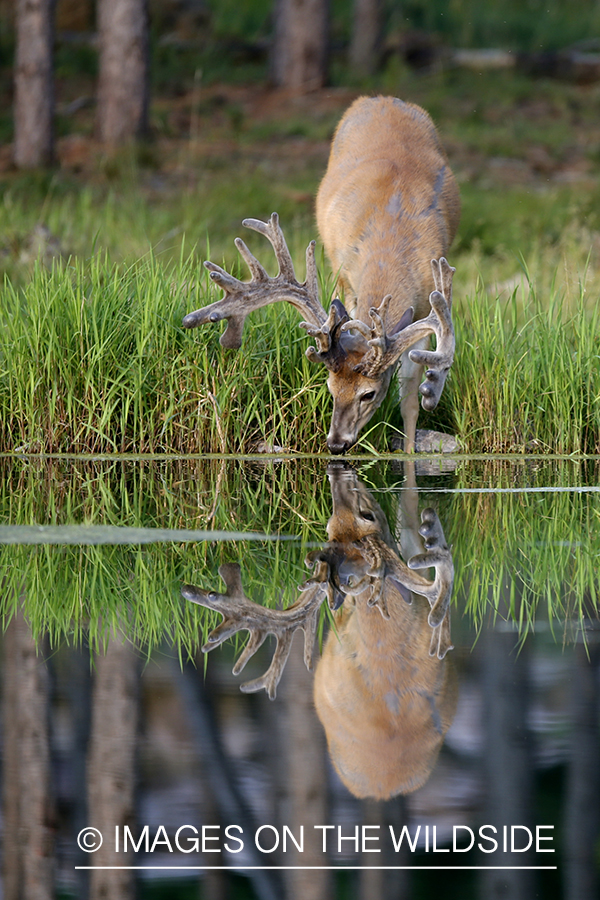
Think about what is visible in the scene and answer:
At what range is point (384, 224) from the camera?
754 centimetres

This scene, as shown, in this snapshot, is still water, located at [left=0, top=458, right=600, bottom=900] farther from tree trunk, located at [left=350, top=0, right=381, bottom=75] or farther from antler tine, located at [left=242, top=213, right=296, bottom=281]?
tree trunk, located at [left=350, top=0, right=381, bottom=75]

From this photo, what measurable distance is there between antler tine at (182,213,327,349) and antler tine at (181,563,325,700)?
312 centimetres

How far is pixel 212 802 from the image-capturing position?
2.33m

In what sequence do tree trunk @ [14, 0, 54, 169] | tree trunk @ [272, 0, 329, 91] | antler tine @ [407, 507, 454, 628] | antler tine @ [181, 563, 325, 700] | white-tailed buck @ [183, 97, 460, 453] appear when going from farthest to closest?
1. tree trunk @ [272, 0, 329, 91]
2. tree trunk @ [14, 0, 54, 169]
3. white-tailed buck @ [183, 97, 460, 453]
4. antler tine @ [407, 507, 454, 628]
5. antler tine @ [181, 563, 325, 700]

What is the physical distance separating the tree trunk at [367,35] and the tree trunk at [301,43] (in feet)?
5.91

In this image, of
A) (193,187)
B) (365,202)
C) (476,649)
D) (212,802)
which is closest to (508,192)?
(193,187)

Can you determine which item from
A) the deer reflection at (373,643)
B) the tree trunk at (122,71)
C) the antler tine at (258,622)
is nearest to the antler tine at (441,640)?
the deer reflection at (373,643)

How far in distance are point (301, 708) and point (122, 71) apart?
1502 cm

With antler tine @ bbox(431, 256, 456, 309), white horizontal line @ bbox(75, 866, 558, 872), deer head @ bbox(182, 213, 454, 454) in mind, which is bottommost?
deer head @ bbox(182, 213, 454, 454)

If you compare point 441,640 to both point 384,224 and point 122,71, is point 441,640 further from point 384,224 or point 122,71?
point 122,71

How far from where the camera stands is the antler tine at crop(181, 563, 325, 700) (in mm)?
3099

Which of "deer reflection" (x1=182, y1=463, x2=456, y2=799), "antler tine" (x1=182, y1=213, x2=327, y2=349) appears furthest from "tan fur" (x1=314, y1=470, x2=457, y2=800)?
"antler tine" (x1=182, y1=213, x2=327, y2=349)

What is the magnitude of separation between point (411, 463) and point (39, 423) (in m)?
2.28

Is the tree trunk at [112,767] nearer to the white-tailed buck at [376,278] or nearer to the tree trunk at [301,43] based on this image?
the white-tailed buck at [376,278]
